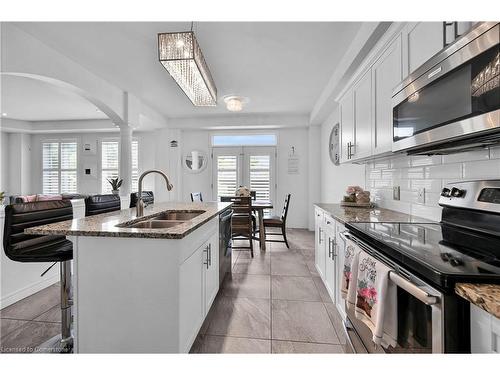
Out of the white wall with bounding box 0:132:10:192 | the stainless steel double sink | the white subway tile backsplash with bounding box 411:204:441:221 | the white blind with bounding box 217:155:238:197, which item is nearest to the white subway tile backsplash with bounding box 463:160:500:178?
the white subway tile backsplash with bounding box 411:204:441:221

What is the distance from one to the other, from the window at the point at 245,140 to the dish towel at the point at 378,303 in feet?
15.8

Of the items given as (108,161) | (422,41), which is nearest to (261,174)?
(108,161)

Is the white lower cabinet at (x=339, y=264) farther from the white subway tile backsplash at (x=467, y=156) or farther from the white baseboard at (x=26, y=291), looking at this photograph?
the white baseboard at (x=26, y=291)

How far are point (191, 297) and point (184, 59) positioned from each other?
1.86 meters

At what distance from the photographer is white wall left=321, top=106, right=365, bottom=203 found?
3.19 m

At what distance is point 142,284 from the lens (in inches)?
48.6

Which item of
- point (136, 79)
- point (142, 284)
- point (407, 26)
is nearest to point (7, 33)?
point (136, 79)

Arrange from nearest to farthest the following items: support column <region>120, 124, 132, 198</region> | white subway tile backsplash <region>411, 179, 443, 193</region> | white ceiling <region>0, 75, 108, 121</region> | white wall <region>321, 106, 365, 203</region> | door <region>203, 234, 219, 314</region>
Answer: white subway tile backsplash <region>411, 179, 443, 193</region>
door <region>203, 234, 219, 314</region>
white wall <region>321, 106, 365, 203</region>
white ceiling <region>0, 75, 108, 121</region>
support column <region>120, 124, 132, 198</region>

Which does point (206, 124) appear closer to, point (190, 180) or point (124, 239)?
point (190, 180)

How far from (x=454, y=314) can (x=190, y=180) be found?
5.61 metres

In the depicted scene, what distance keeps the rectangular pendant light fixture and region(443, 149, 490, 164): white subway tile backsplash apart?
A: 204 cm

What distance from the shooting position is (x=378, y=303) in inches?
36.1

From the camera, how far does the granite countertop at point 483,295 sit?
1.77ft

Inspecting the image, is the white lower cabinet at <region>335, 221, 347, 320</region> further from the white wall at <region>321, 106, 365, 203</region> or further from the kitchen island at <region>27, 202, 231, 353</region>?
the white wall at <region>321, 106, 365, 203</region>
